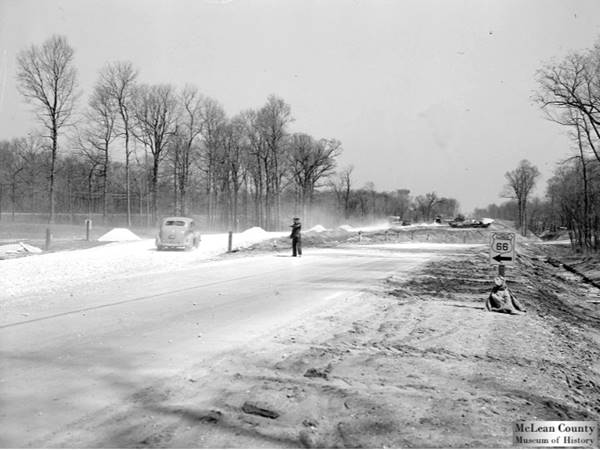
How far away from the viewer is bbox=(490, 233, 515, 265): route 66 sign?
1045 centimetres

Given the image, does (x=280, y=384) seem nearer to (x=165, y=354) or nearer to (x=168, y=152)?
(x=165, y=354)

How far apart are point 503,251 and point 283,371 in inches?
259

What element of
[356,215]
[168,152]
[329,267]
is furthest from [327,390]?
[356,215]

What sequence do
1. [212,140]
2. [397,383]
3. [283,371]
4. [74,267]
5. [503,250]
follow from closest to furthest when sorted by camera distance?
[397,383] < [283,371] < [503,250] < [74,267] < [212,140]

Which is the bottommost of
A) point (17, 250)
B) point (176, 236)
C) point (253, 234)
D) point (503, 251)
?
point (17, 250)

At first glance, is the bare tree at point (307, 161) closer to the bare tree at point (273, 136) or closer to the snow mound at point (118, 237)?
the bare tree at point (273, 136)

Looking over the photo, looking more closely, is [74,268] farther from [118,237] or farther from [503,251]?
[118,237]

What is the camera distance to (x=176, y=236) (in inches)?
1058

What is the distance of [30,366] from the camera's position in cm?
567

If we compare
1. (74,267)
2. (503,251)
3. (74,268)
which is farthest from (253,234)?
(503,251)

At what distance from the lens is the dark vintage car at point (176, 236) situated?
26781 mm

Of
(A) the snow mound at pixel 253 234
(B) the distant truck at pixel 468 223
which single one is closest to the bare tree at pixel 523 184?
(B) the distant truck at pixel 468 223

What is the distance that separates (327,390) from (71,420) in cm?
226

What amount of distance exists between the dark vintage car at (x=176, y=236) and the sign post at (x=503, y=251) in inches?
753
